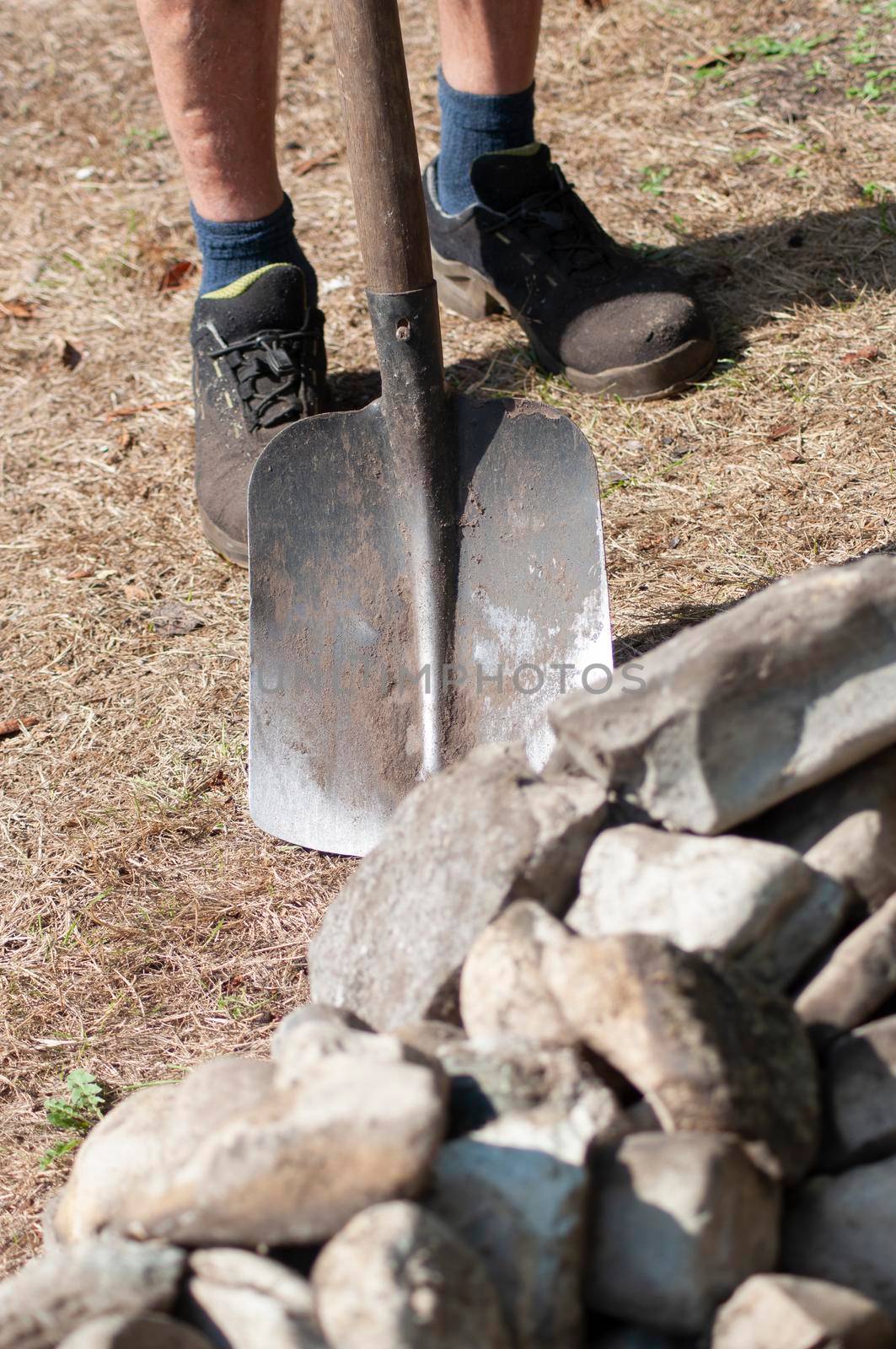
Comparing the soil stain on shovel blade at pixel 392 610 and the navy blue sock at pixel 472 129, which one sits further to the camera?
the navy blue sock at pixel 472 129

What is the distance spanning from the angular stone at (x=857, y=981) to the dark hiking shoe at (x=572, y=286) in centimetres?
187

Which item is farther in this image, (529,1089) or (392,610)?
(392,610)

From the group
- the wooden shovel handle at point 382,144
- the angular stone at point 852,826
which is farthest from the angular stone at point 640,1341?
the wooden shovel handle at point 382,144

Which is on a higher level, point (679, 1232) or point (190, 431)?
point (679, 1232)

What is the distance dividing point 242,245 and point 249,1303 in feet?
7.44

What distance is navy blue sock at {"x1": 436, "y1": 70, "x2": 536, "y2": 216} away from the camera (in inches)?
120

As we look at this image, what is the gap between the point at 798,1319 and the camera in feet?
3.17

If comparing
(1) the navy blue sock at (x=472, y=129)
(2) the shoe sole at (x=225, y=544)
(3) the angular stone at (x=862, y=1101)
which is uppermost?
(1) the navy blue sock at (x=472, y=129)

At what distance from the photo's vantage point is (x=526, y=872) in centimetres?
135

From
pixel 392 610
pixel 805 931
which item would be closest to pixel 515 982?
pixel 805 931

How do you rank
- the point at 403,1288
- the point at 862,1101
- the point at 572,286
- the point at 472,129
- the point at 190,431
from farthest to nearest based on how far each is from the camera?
1. the point at 190,431
2. the point at 472,129
3. the point at 572,286
4. the point at 862,1101
5. the point at 403,1288

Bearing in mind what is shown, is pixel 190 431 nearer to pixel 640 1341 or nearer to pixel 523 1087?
pixel 523 1087

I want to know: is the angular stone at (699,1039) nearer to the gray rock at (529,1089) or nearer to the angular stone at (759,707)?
the gray rock at (529,1089)

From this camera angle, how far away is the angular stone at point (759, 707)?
133cm
